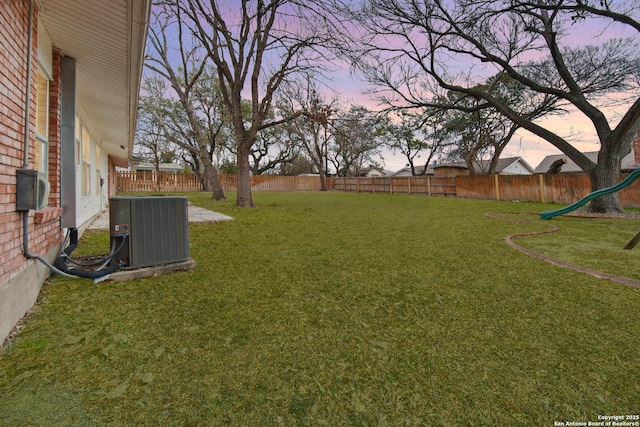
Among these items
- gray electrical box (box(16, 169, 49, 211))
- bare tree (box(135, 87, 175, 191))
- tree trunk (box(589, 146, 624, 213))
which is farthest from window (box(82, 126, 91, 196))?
bare tree (box(135, 87, 175, 191))

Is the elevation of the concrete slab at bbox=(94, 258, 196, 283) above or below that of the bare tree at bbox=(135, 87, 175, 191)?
below

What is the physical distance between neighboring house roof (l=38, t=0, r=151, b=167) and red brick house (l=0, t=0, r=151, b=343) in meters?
0.01

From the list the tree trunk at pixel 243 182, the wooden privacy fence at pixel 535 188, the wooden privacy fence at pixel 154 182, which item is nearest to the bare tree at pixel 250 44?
the tree trunk at pixel 243 182

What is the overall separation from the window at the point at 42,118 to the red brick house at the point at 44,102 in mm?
11

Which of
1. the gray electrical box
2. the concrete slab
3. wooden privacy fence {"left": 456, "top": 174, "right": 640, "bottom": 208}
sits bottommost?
the concrete slab

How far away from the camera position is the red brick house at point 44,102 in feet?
6.54

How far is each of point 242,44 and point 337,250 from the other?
27.2ft

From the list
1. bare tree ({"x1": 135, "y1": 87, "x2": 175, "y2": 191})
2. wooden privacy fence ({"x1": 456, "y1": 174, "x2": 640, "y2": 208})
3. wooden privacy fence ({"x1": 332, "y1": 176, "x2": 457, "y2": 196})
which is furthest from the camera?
bare tree ({"x1": 135, "y1": 87, "x2": 175, "y2": 191})

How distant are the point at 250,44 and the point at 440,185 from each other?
1310cm

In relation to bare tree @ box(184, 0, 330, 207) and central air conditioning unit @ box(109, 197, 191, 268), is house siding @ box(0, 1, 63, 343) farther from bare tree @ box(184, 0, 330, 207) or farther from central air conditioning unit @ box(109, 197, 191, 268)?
bare tree @ box(184, 0, 330, 207)

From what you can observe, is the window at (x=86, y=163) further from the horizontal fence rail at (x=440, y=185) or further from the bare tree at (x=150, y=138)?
the horizontal fence rail at (x=440, y=185)

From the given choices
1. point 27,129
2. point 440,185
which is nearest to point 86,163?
point 27,129

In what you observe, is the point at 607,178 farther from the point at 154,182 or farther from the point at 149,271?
the point at 154,182

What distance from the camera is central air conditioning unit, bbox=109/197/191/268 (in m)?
2.76
